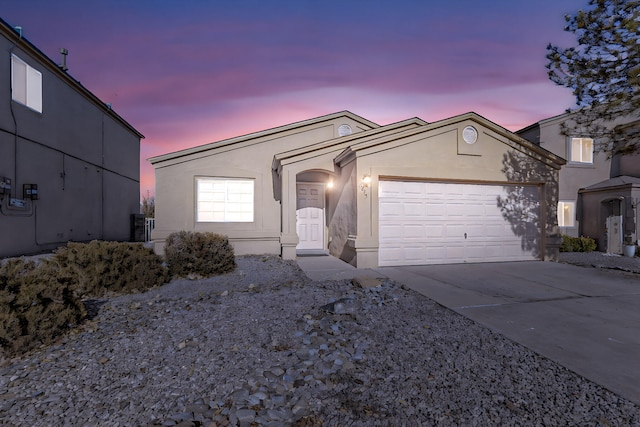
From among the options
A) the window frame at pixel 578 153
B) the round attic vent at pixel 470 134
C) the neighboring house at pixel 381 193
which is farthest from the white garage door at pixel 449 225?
the window frame at pixel 578 153

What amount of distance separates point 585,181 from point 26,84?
21566 mm

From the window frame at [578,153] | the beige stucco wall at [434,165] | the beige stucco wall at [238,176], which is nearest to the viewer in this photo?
the beige stucco wall at [434,165]

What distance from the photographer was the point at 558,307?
5.02 m

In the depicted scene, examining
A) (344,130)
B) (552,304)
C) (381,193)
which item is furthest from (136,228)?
(552,304)

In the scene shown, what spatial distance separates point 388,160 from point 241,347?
6555mm

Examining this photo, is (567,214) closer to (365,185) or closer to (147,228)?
(365,185)

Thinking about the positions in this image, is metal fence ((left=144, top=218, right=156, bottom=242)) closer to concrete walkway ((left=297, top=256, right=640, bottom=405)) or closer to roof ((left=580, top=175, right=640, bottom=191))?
concrete walkway ((left=297, top=256, right=640, bottom=405))

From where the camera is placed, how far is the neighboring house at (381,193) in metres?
8.77

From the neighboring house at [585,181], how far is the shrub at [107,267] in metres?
15.6

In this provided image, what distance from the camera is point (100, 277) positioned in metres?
5.89

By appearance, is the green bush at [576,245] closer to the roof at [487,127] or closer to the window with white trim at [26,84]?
the roof at [487,127]

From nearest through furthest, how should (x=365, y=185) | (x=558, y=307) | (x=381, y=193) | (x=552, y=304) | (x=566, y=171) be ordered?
(x=558, y=307), (x=552, y=304), (x=365, y=185), (x=381, y=193), (x=566, y=171)

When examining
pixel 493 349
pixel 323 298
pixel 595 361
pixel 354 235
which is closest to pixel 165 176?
pixel 354 235

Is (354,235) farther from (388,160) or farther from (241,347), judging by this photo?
(241,347)
